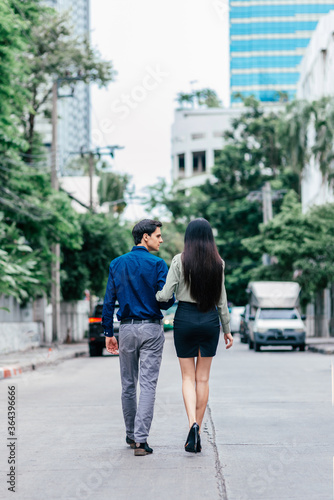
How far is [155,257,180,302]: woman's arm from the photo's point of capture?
7.51 metres

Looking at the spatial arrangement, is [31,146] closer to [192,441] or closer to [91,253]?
[91,253]

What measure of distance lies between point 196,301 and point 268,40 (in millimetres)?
158319

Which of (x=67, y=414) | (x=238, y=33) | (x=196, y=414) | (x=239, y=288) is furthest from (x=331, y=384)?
(x=238, y=33)

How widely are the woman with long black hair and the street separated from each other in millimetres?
689

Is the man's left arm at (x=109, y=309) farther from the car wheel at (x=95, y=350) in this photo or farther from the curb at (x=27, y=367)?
the car wheel at (x=95, y=350)

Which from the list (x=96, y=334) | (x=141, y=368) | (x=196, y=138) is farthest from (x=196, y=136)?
(x=141, y=368)

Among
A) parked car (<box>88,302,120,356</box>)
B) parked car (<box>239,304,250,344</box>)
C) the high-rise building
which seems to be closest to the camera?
parked car (<box>88,302,120,356</box>)

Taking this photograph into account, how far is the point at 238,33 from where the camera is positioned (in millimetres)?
152250

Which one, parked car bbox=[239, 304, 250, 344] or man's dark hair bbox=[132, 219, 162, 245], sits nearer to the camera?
man's dark hair bbox=[132, 219, 162, 245]

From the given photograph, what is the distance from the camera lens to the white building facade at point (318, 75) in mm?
46406

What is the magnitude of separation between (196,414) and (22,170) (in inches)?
787

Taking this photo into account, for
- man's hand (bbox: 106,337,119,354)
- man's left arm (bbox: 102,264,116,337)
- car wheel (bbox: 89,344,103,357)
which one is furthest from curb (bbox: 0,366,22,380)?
man's left arm (bbox: 102,264,116,337)

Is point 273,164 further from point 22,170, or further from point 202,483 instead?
point 202,483

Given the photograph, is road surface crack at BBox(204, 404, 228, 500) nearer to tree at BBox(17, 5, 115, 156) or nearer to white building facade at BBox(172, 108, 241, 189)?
tree at BBox(17, 5, 115, 156)
